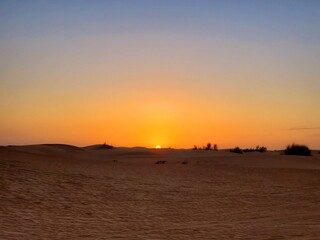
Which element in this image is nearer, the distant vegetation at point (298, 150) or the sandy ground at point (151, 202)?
the sandy ground at point (151, 202)

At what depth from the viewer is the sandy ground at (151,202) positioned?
503 inches

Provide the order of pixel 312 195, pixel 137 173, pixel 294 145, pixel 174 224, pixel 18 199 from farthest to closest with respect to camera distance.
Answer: pixel 294 145
pixel 137 173
pixel 312 195
pixel 18 199
pixel 174 224

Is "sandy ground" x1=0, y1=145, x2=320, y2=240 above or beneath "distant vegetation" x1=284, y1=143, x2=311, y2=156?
beneath

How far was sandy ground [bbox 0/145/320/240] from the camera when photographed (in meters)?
12.8

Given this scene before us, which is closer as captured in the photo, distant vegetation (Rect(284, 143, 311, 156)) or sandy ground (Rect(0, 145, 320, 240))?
sandy ground (Rect(0, 145, 320, 240))

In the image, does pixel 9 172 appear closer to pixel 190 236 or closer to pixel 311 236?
pixel 190 236

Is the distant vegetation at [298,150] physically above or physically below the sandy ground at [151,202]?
above

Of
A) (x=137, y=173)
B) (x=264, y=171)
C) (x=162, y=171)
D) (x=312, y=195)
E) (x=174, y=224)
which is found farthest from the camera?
(x=264, y=171)

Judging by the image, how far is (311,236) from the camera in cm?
1144

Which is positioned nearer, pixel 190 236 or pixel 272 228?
pixel 190 236

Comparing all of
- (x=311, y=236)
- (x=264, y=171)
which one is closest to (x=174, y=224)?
(x=311, y=236)

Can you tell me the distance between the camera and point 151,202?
1792cm

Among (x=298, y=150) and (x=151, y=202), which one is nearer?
(x=151, y=202)

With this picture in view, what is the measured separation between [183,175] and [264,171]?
588 cm
